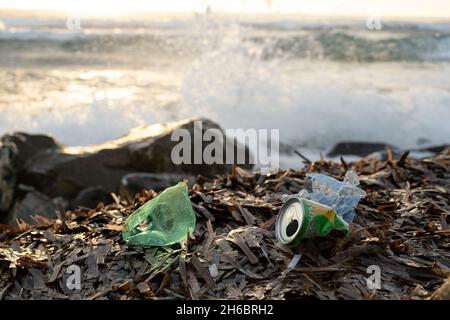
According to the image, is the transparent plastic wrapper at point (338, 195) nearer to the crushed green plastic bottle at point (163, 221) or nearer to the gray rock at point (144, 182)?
the crushed green plastic bottle at point (163, 221)

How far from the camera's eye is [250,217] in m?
2.65

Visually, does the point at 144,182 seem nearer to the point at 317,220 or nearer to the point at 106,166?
the point at 106,166

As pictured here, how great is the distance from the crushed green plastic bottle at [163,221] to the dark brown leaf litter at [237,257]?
0.18 feet

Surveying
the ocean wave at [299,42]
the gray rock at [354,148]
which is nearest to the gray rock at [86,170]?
the gray rock at [354,148]

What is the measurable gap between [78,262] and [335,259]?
1.13 meters

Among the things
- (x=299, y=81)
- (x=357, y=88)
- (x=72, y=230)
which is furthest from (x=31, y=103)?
(x=72, y=230)

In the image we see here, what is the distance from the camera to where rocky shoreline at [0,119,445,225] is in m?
6.46

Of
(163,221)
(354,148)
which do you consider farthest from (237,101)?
(163,221)

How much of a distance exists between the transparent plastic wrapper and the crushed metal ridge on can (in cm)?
24

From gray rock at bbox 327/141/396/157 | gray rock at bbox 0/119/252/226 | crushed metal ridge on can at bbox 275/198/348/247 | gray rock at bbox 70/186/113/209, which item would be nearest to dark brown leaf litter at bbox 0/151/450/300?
crushed metal ridge on can at bbox 275/198/348/247

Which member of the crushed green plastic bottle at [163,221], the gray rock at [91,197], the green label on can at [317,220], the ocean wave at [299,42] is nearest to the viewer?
the green label on can at [317,220]

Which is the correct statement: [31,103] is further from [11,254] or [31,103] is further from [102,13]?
[102,13]

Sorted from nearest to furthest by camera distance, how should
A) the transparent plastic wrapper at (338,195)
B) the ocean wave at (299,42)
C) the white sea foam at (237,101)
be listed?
1. the transparent plastic wrapper at (338,195)
2. the white sea foam at (237,101)
3. the ocean wave at (299,42)

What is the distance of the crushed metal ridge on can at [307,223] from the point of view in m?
2.20
